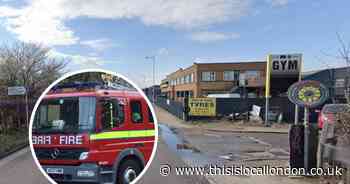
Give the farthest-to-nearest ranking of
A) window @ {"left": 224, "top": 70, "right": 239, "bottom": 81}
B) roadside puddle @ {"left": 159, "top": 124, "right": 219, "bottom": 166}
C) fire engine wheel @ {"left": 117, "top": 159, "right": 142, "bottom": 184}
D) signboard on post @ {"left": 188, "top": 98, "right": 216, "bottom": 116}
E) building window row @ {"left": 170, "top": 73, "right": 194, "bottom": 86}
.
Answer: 1. building window row @ {"left": 170, "top": 73, "right": 194, "bottom": 86}
2. window @ {"left": 224, "top": 70, "right": 239, "bottom": 81}
3. signboard on post @ {"left": 188, "top": 98, "right": 216, "bottom": 116}
4. roadside puddle @ {"left": 159, "top": 124, "right": 219, "bottom": 166}
5. fire engine wheel @ {"left": 117, "top": 159, "right": 142, "bottom": 184}

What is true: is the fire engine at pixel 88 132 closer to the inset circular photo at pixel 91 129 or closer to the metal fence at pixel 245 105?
the inset circular photo at pixel 91 129

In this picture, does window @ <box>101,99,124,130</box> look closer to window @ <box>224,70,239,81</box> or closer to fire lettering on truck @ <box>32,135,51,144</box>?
fire lettering on truck @ <box>32,135,51,144</box>

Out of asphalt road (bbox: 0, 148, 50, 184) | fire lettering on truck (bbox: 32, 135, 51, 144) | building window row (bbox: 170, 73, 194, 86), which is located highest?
building window row (bbox: 170, 73, 194, 86)

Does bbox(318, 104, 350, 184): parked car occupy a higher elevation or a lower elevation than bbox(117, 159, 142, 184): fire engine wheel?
lower

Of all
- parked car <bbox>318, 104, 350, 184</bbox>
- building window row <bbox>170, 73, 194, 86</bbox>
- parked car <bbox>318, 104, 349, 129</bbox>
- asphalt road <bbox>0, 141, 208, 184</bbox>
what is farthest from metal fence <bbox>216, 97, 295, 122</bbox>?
building window row <bbox>170, 73, 194, 86</bbox>

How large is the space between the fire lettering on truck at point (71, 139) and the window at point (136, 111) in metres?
0.19

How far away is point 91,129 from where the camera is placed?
3.39 feet

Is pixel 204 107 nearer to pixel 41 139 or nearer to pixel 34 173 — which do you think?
pixel 34 173

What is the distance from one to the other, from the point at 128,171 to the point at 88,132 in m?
0.24

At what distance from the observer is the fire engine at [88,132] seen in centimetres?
103

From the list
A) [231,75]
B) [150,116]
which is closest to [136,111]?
[150,116]

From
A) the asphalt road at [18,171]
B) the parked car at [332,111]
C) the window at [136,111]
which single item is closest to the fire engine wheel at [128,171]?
the window at [136,111]

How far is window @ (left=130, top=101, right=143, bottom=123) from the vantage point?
1123 millimetres

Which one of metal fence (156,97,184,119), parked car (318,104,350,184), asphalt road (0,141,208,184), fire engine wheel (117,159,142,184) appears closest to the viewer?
fire engine wheel (117,159,142,184)
